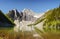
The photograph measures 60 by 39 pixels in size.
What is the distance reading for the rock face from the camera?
515 cm

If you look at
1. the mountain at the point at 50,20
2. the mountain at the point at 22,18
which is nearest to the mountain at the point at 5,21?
the mountain at the point at 22,18

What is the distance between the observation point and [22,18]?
520 cm

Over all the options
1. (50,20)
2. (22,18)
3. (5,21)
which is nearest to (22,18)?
(22,18)

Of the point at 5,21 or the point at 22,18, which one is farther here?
the point at 5,21

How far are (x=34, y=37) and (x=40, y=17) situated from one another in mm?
584

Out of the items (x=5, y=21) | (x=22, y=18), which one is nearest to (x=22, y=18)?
(x=22, y=18)

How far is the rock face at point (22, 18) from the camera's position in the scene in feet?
16.9

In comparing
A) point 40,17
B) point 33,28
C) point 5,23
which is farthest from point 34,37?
point 5,23

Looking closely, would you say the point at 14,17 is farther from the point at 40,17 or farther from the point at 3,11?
the point at 40,17

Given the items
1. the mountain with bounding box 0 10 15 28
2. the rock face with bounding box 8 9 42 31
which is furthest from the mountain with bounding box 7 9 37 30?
the mountain with bounding box 0 10 15 28

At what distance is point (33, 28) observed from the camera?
17.0 ft

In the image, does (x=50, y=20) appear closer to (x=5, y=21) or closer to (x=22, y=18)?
(x=22, y=18)

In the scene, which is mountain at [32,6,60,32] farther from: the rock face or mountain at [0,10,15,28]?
mountain at [0,10,15,28]

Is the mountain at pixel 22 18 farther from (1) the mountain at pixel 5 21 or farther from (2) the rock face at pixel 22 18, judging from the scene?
(1) the mountain at pixel 5 21
